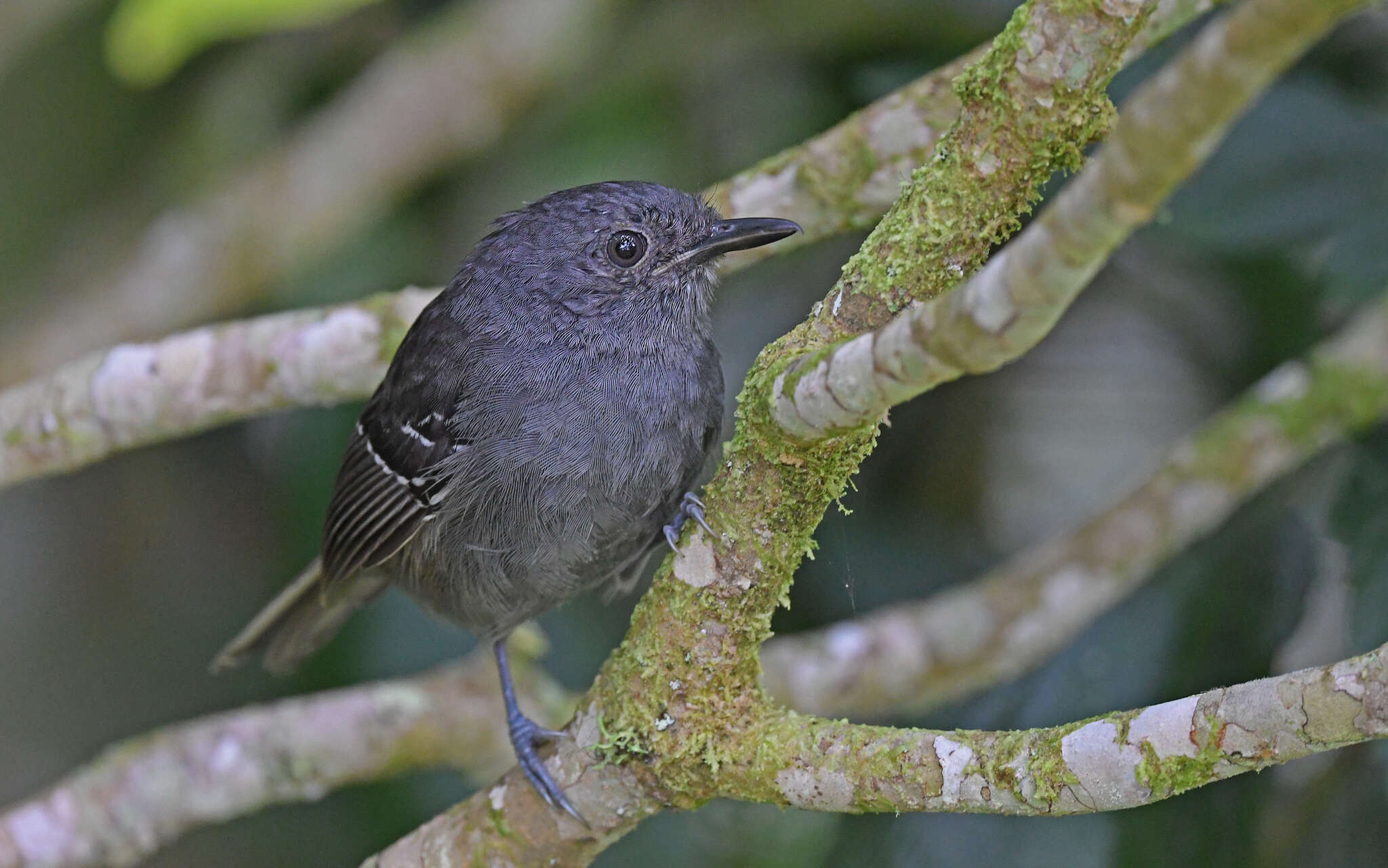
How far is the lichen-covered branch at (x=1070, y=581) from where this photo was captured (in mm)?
3840

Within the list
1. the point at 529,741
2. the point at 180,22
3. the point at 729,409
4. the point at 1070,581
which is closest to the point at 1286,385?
the point at 1070,581

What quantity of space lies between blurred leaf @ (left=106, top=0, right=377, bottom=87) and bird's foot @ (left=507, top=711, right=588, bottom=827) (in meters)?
1.95

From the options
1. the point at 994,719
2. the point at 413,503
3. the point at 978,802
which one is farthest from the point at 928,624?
the point at 978,802

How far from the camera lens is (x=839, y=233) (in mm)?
3469

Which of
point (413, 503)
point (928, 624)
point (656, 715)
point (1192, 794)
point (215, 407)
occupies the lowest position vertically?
point (1192, 794)

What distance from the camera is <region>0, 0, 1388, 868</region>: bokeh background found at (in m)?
3.57

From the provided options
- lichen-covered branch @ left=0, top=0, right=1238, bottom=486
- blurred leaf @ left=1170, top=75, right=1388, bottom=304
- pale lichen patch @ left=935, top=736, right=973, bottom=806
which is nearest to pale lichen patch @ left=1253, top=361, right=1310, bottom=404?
blurred leaf @ left=1170, top=75, right=1388, bottom=304

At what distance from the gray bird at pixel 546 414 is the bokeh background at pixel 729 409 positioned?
0.99m

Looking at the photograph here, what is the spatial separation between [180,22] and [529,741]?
201 cm

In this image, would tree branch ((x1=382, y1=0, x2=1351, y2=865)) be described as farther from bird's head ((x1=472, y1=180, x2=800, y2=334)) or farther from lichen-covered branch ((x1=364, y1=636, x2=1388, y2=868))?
bird's head ((x1=472, y1=180, x2=800, y2=334))

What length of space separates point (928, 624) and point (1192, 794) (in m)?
0.94

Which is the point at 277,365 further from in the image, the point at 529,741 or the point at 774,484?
the point at 774,484

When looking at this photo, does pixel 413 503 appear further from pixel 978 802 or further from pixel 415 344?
pixel 978 802

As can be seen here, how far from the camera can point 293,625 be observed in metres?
4.08
